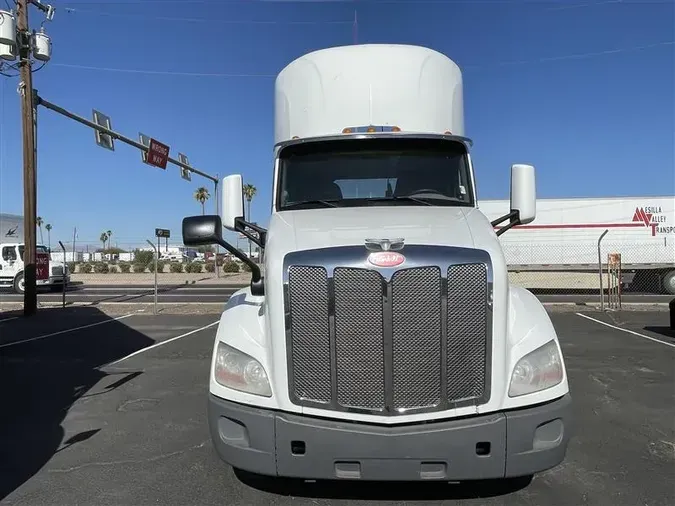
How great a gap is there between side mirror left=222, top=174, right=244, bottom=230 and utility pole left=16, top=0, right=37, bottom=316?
13184 mm

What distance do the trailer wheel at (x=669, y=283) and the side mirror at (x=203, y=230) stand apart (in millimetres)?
21068

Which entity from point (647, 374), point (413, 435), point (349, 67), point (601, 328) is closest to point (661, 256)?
point (601, 328)

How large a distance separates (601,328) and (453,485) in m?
9.35

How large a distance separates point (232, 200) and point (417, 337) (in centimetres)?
212

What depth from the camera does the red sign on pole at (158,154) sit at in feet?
57.7

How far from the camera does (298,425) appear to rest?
9.92ft

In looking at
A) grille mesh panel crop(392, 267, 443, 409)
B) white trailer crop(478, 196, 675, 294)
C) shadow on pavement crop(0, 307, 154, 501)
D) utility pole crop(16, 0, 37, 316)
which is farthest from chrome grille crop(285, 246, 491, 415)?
white trailer crop(478, 196, 675, 294)

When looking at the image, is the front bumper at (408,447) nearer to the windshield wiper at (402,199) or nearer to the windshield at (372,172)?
the windshield wiper at (402,199)

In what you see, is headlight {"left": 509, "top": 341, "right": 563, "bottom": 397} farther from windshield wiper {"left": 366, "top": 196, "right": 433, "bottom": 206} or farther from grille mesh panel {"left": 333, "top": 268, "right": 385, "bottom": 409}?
windshield wiper {"left": 366, "top": 196, "right": 433, "bottom": 206}

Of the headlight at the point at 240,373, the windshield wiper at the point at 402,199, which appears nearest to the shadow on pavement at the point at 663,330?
the windshield wiper at the point at 402,199

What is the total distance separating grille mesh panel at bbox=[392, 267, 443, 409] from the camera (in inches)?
121

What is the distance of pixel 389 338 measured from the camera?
122 inches

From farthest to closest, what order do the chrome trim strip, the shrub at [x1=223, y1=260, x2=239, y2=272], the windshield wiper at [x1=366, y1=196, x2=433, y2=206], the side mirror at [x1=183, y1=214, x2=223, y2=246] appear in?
the shrub at [x1=223, y1=260, x2=239, y2=272]
the chrome trim strip
the windshield wiper at [x1=366, y1=196, x2=433, y2=206]
the side mirror at [x1=183, y1=214, x2=223, y2=246]

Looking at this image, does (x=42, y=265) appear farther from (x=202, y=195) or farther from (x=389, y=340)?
(x=202, y=195)
